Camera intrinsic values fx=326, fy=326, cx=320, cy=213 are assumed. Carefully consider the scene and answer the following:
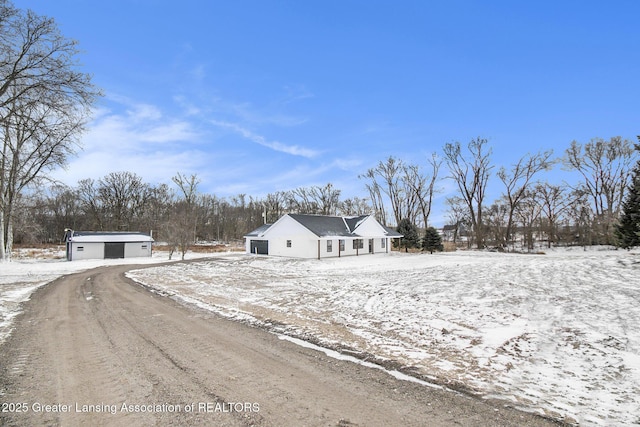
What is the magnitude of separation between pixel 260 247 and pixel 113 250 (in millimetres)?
17013

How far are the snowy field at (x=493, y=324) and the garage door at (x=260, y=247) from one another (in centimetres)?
2250

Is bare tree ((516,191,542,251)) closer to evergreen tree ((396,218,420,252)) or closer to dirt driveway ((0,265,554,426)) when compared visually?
evergreen tree ((396,218,420,252))

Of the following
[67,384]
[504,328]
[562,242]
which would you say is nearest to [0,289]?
[67,384]

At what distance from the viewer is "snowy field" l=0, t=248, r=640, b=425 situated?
14.2 ft

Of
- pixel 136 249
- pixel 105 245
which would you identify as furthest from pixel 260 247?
pixel 105 245

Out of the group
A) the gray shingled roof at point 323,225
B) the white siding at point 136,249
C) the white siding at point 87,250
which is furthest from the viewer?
the white siding at point 136,249

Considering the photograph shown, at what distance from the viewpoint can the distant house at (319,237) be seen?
31828mm

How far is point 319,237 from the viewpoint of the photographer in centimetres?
3067

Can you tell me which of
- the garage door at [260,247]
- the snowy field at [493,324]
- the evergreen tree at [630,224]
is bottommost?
the snowy field at [493,324]

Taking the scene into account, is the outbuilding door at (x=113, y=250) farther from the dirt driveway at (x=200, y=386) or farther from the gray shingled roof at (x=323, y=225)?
the dirt driveway at (x=200, y=386)

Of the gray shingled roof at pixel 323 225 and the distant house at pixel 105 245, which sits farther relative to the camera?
the distant house at pixel 105 245

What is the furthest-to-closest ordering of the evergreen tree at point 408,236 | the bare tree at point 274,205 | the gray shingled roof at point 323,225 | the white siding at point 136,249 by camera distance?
the bare tree at point 274,205 → the evergreen tree at point 408,236 → the white siding at point 136,249 → the gray shingled roof at point 323,225

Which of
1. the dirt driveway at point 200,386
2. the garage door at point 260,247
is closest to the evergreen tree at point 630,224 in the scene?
the dirt driveway at point 200,386

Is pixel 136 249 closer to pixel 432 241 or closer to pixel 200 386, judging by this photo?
pixel 432 241
